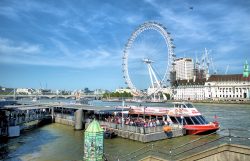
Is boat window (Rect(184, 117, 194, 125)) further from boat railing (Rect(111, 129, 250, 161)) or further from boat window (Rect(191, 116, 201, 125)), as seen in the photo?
boat railing (Rect(111, 129, 250, 161))

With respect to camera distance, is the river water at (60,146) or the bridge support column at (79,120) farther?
the bridge support column at (79,120)

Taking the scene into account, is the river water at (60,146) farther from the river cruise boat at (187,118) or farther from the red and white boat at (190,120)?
the river cruise boat at (187,118)

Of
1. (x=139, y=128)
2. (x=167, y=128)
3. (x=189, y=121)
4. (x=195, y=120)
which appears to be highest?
(x=195, y=120)

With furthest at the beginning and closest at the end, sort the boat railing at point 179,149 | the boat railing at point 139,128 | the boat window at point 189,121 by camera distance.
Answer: the boat window at point 189,121 < the boat railing at point 139,128 < the boat railing at point 179,149

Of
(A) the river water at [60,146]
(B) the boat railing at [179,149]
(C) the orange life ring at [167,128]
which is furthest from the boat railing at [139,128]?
(B) the boat railing at [179,149]

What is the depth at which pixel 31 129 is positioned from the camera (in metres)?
50.2

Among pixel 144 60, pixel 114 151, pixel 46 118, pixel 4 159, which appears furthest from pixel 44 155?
pixel 144 60

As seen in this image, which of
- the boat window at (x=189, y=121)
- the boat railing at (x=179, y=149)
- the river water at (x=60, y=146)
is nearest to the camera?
the boat railing at (x=179, y=149)

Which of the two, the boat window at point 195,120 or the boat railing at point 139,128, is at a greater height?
the boat window at point 195,120

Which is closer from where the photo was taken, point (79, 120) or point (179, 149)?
point (179, 149)

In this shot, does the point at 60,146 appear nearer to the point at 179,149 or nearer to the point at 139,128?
the point at 139,128

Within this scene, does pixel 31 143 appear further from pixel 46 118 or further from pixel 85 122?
pixel 46 118

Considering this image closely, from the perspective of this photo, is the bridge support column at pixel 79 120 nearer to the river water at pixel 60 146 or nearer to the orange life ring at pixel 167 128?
the river water at pixel 60 146

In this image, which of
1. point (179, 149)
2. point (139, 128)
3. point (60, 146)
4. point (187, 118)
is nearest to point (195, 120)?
point (187, 118)
